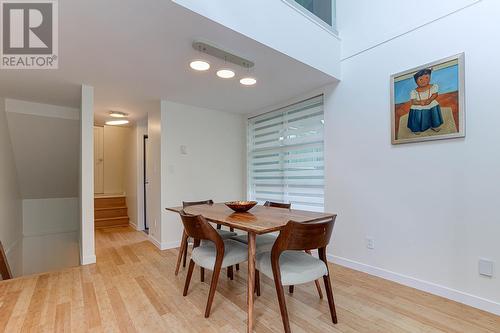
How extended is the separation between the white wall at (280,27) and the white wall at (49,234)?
4.77m

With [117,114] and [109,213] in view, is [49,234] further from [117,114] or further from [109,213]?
[117,114]

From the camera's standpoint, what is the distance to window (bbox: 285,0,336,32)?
260cm

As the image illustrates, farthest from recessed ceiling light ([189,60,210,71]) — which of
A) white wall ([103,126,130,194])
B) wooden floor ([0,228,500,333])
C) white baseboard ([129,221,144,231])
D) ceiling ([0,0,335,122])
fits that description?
white wall ([103,126,130,194])

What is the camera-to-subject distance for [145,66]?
8.46 ft

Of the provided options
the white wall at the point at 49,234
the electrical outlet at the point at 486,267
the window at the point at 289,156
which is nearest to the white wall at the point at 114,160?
the white wall at the point at 49,234

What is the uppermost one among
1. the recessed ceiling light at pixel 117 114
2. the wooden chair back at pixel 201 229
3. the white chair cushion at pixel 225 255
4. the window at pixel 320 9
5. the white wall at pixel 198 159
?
the window at pixel 320 9

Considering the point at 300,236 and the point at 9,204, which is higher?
the point at 300,236

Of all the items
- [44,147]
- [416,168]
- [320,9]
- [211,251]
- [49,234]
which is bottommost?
[49,234]

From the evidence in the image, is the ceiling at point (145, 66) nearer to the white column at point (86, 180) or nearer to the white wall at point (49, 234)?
the white column at point (86, 180)

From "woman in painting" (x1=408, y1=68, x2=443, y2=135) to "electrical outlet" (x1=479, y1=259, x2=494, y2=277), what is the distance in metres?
1.11

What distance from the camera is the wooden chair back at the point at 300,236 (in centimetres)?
160

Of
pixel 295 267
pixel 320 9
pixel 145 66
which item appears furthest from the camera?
pixel 320 9

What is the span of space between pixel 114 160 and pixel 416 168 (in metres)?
6.37

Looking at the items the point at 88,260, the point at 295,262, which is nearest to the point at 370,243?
the point at 295,262
